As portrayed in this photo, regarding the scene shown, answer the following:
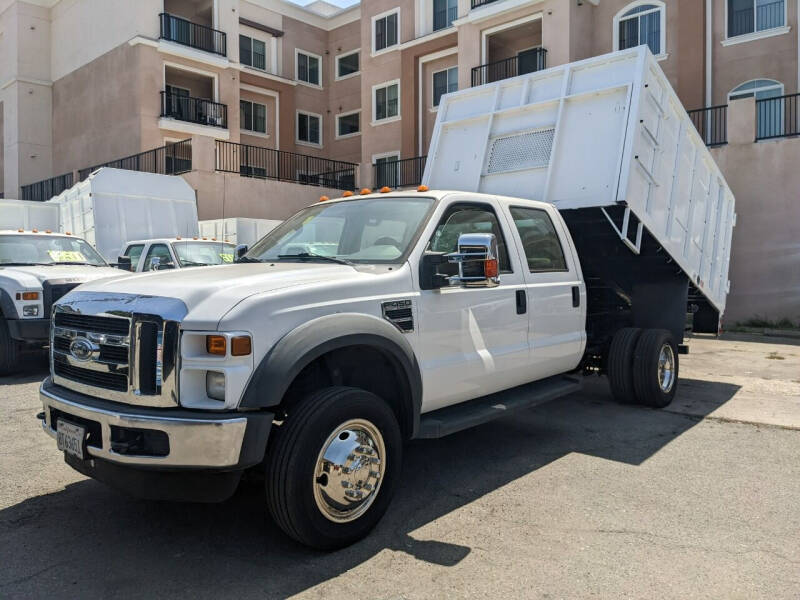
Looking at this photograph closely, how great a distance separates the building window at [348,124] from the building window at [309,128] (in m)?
0.95

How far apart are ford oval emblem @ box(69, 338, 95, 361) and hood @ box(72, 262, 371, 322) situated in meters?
0.31

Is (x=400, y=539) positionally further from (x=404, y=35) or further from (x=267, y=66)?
(x=267, y=66)

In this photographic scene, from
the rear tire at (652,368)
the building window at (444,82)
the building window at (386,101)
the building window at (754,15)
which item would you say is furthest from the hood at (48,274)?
the building window at (386,101)

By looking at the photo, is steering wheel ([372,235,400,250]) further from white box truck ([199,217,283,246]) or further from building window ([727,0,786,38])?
building window ([727,0,786,38])

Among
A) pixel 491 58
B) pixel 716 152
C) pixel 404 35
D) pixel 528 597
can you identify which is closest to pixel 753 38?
pixel 716 152

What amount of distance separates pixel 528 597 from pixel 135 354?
2.23m

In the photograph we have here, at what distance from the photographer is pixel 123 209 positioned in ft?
47.1

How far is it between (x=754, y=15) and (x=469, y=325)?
18.9m

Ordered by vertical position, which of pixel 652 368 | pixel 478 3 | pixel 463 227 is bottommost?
pixel 652 368

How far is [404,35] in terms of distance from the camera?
27.4 m

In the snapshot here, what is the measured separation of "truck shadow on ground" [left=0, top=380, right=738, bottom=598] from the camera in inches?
131

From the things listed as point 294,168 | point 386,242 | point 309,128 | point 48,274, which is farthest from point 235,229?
point 309,128

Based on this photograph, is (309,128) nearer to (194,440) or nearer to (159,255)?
(159,255)

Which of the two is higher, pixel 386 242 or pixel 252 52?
pixel 252 52
